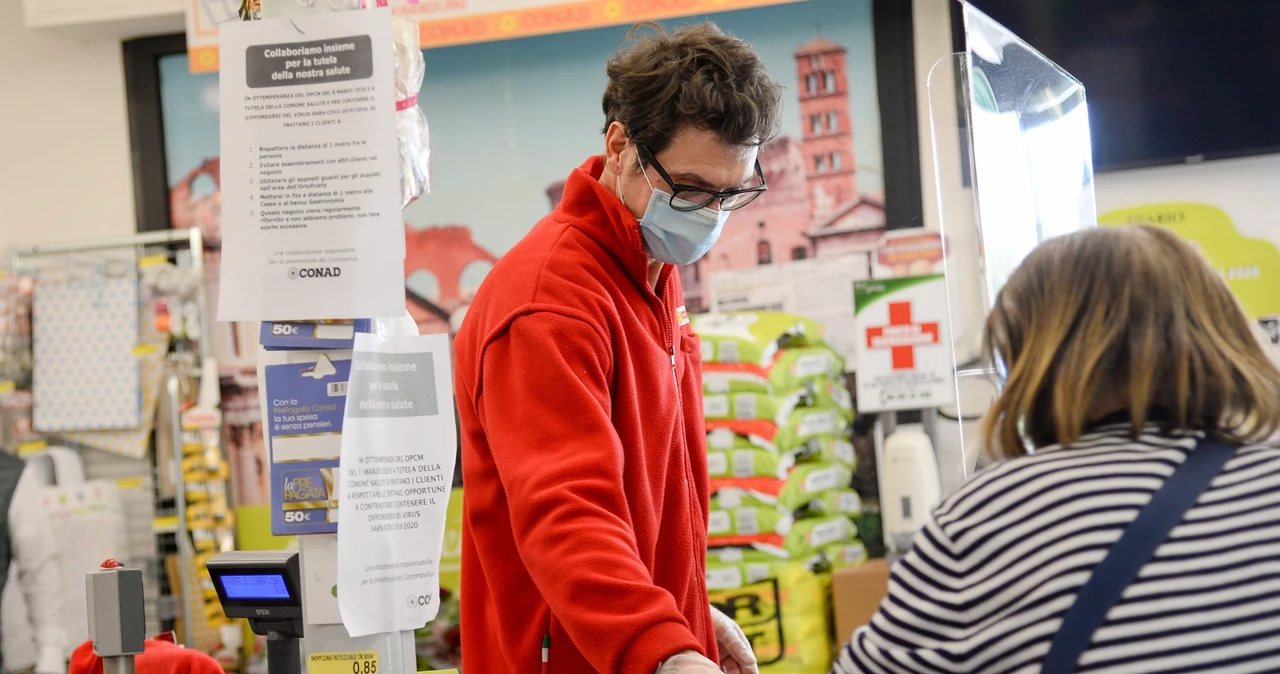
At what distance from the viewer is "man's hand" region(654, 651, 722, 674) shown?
4.52 ft

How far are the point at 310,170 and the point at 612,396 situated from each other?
1.76 feet

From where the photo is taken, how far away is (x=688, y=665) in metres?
1.39

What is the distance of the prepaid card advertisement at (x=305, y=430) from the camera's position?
1.84m

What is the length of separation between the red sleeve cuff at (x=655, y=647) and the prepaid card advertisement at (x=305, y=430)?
63cm

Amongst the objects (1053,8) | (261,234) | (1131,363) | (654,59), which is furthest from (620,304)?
(1053,8)

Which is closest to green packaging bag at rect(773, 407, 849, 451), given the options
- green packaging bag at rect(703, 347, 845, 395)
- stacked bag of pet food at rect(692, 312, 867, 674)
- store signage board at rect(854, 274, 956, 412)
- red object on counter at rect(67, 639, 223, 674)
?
stacked bag of pet food at rect(692, 312, 867, 674)

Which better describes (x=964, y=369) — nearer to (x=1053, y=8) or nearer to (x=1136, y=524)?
(x=1136, y=524)

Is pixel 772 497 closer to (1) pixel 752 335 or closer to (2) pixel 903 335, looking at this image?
(1) pixel 752 335

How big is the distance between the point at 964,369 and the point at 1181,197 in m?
3.28

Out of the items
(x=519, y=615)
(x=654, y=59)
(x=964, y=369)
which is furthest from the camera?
(x=964, y=369)

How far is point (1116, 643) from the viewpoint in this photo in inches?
45.5

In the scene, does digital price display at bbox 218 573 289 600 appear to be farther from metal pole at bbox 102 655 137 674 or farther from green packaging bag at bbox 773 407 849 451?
green packaging bag at bbox 773 407 849 451

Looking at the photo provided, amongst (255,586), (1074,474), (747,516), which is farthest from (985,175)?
(747,516)

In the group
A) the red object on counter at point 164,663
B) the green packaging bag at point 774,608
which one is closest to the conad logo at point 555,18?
the green packaging bag at point 774,608
